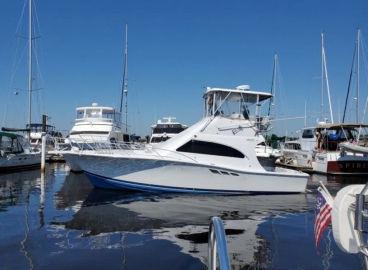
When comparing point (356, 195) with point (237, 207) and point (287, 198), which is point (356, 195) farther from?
point (287, 198)

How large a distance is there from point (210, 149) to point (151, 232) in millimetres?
7012

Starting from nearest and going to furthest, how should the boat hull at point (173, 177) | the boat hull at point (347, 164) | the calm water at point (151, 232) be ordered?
1. the calm water at point (151, 232)
2. the boat hull at point (173, 177)
3. the boat hull at point (347, 164)

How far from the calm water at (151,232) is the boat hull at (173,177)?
1.61 feet

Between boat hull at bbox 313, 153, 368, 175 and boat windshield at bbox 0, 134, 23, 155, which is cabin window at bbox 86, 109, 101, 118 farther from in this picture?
boat hull at bbox 313, 153, 368, 175

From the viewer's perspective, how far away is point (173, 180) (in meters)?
16.2

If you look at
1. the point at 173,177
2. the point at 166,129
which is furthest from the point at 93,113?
the point at 173,177

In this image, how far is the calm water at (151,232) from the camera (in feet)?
25.2

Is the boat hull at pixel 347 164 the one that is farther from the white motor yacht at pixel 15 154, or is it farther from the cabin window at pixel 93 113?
the white motor yacht at pixel 15 154

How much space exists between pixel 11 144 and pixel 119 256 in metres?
24.0

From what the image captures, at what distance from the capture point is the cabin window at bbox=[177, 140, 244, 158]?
1652 centimetres

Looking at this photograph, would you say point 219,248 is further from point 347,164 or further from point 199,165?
point 347,164

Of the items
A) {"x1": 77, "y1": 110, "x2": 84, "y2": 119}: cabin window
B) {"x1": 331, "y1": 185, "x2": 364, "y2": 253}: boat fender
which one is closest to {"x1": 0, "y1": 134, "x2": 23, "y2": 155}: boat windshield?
{"x1": 77, "y1": 110, "x2": 84, "y2": 119}: cabin window

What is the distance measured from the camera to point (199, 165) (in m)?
15.9

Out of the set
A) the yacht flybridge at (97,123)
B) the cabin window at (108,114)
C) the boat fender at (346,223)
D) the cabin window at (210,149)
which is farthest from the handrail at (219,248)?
the cabin window at (108,114)
